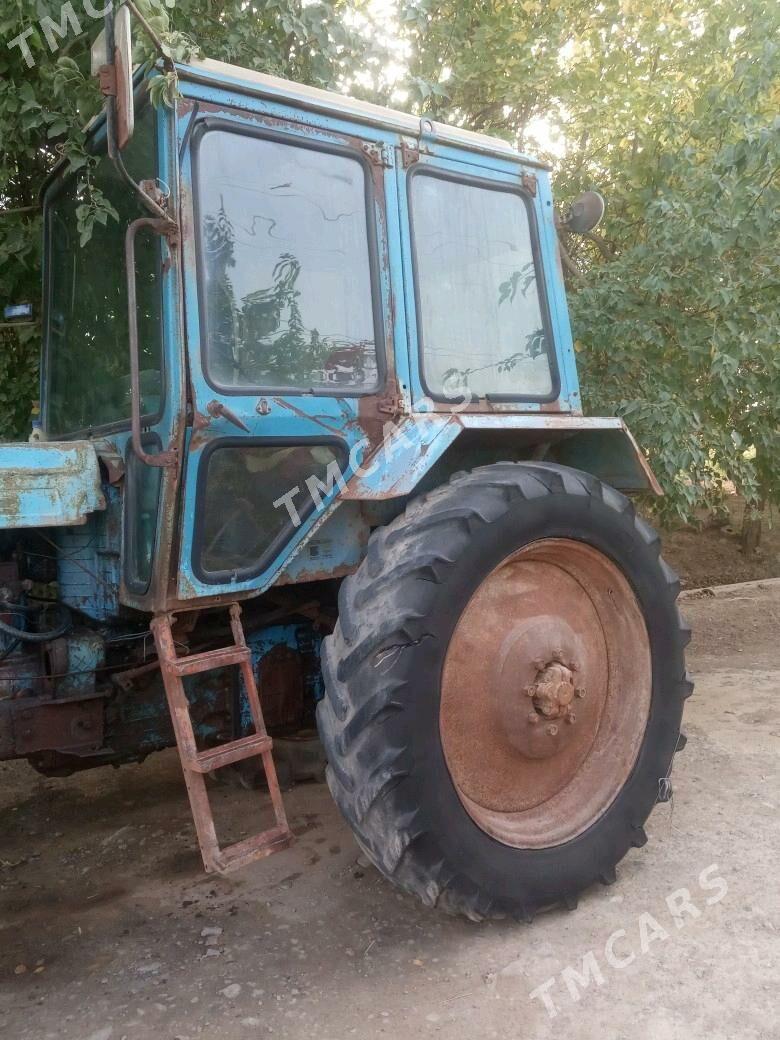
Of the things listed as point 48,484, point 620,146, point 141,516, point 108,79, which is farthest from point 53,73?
point 620,146

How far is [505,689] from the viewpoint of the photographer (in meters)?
2.47

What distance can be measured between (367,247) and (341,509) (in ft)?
2.67

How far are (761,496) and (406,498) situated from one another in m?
4.08

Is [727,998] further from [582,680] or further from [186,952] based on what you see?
[186,952]

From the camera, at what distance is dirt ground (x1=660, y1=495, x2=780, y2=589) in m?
9.12

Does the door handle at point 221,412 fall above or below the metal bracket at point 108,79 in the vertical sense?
below

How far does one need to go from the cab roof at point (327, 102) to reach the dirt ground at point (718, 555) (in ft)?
21.8

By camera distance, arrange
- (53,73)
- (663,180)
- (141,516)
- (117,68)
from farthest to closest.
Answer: (663,180)
(53,73)
(141,516)
(117,68)

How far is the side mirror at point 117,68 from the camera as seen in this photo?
1.84 meters

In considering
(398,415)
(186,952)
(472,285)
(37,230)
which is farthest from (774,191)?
(186,952)

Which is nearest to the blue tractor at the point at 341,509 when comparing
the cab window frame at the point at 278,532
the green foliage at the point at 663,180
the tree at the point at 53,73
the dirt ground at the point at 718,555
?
the cab window frame at the point at 278,532

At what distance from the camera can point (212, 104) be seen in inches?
89.3

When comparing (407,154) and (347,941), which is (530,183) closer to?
(407,154)

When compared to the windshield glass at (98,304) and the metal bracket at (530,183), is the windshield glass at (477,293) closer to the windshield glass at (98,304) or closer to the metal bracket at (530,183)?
the metal bracket at (530,183)
